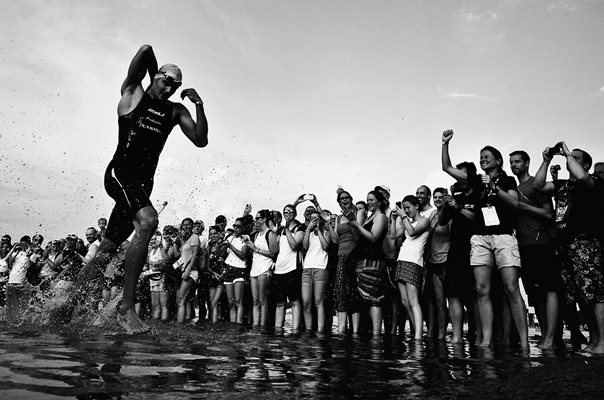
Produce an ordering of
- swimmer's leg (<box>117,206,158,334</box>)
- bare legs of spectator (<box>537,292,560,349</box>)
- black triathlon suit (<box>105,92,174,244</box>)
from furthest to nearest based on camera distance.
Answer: bare legs of spectator (<box>537,292,560,349</box>) < black triathlon suit (<box>105,92,174,244</box>) < swimmer's leg (<box>117,206,158,334</box>)

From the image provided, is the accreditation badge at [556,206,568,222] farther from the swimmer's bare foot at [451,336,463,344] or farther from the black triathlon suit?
the black triathlon suit

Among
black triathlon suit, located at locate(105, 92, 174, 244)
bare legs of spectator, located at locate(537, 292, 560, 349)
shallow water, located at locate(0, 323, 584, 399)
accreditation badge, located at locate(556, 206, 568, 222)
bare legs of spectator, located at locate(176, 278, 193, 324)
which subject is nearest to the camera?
shallow water, located at locate(0, 323, 584, 399)

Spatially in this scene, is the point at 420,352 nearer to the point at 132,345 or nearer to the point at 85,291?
the point at 132,345

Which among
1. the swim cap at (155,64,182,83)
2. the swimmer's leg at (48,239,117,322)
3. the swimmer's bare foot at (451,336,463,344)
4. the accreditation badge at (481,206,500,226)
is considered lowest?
the swimmer's bare foot at (451,336,463,344)

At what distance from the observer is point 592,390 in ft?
8.18

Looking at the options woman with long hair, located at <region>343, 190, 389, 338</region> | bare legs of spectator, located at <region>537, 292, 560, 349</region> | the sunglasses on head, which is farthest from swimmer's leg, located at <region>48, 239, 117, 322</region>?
bare legs of spectator, located at <region>537, 292, 560, 349</region>

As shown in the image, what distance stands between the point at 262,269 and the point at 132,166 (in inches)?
180

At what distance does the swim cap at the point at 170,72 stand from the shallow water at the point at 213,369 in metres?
2.61

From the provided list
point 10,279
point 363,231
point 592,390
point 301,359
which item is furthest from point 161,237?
point 592,390

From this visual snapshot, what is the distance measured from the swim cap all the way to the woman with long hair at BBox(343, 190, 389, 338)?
3361 mm

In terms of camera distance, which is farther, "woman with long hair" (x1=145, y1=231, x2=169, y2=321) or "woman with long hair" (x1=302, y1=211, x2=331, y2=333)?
"woman with long hair" (x1=145, y1=231, x2=169, y2=321)

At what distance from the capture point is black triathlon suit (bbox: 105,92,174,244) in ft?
15.8

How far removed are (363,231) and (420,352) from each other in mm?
2992

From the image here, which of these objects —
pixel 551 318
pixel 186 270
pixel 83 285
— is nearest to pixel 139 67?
pixel 83 285
